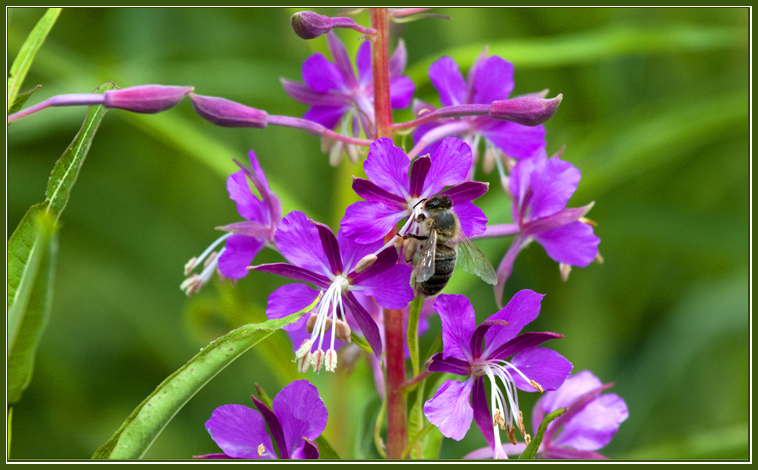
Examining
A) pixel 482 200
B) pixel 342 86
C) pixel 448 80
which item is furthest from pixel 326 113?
pixel 482 200

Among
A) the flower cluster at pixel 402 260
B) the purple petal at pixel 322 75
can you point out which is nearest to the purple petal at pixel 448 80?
the flower cluster at pixel 402 260

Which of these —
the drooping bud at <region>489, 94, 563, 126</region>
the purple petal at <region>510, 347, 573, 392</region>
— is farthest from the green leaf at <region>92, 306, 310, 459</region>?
the drooping bud at <region>489, 94, 563, 126</region>

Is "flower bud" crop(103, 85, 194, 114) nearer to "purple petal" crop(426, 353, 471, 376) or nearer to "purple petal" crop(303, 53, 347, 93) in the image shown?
"purple petal" crop(303, 53, 347, 93)

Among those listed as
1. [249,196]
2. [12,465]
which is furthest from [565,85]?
[12,465]

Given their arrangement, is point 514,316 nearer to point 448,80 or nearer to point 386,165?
point 386,165

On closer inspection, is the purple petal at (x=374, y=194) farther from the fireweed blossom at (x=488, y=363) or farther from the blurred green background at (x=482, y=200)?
the blurred green background at (x=482, y=200)
